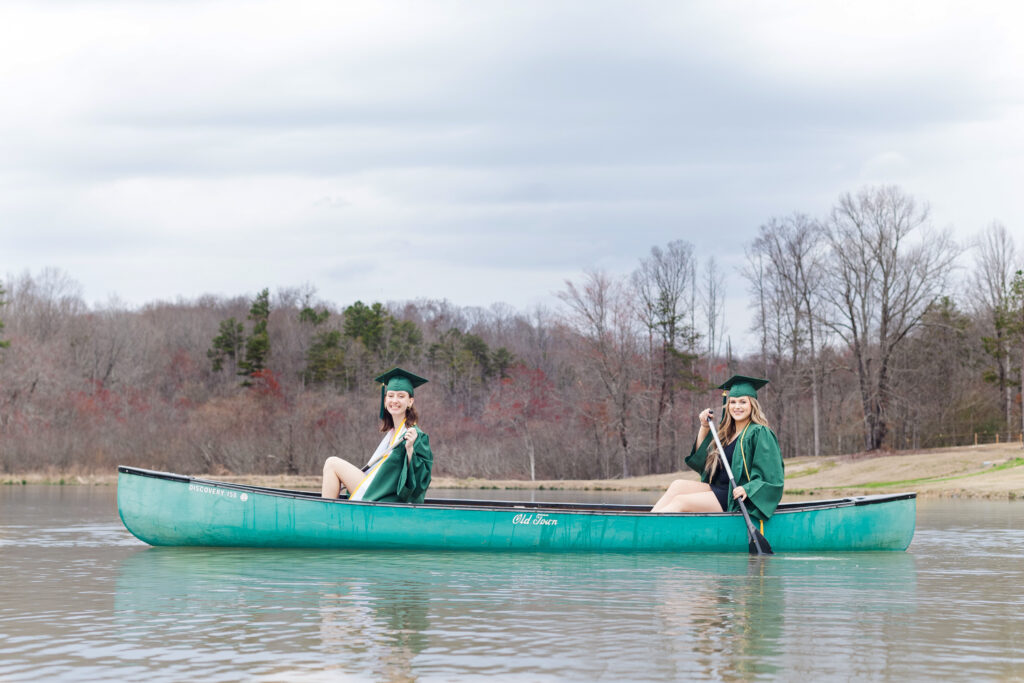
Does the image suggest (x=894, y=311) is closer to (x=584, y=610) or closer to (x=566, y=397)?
(x=566, y=397)

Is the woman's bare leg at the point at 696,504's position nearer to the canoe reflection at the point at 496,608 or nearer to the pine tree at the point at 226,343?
the canoe reflection at the point at 496,608

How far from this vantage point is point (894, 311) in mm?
49594

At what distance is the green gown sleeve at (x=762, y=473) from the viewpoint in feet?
43.3

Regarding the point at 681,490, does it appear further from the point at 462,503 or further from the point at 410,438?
the point at 410,438

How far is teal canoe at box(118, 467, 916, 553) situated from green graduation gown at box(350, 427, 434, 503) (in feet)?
0.98

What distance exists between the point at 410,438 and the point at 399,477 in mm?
610

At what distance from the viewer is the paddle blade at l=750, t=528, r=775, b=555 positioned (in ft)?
43.2

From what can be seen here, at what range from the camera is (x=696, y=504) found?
1369cm

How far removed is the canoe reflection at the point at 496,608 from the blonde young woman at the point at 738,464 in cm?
68

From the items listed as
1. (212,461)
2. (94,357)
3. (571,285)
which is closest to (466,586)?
(212,461)

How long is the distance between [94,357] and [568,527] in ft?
218

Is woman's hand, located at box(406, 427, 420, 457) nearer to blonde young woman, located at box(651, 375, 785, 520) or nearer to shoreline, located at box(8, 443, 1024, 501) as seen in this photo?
blonde young woman, located at box(651, 375, 785, 520)

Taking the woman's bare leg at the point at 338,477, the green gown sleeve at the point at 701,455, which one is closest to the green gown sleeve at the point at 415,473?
the woman's bare leg at the point at 338,477

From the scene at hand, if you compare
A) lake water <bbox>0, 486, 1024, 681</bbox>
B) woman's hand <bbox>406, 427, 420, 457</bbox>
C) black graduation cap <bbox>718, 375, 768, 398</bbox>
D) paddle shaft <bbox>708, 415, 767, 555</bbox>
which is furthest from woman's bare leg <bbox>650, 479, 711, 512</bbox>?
woman's hand <bbox>406, 427, 420, 457</bbox>
